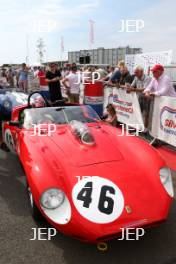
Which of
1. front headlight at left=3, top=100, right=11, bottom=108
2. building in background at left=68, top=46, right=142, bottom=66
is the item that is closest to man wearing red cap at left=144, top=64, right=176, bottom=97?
front headlight at left=3, top=100, right=11, bottom=108

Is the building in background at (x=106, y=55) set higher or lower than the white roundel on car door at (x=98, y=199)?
higher

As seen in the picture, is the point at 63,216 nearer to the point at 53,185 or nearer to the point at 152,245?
the point at 53,185

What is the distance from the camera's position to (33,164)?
3.05m

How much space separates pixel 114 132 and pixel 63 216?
5.35 feet

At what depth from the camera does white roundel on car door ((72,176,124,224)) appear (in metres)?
2.54

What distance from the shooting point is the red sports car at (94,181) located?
8.28 feet

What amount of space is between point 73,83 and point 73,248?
7.88 metres

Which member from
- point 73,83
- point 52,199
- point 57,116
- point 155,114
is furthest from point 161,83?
point 73,83

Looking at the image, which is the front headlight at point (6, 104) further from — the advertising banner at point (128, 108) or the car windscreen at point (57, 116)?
the advertising banner at point (128, 108)

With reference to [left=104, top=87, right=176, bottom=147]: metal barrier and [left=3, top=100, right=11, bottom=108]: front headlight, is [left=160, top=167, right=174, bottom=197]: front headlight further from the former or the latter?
[left=3, top=100, right=11, bottom=108]: front headlight

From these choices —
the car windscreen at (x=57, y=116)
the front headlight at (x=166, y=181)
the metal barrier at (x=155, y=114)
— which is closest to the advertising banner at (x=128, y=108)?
the metal barrier at (x=155, y=114)

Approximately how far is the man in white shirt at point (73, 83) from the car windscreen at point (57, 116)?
5890 mm

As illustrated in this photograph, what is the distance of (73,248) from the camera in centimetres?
280

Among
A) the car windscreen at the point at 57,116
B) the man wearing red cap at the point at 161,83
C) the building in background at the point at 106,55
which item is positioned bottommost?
the car windscreen at the point at 57,116
